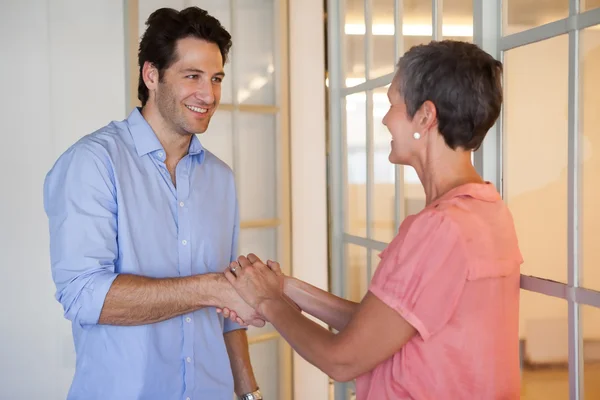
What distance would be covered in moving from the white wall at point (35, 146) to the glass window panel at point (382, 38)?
1621 millimetres

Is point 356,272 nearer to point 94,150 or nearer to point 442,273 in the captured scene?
point 94,150

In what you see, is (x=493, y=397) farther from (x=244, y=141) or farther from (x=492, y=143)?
(x=244, y=141)

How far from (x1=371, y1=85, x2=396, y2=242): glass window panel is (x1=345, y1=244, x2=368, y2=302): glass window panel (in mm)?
153

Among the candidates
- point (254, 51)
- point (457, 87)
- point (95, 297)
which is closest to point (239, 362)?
point (95, 297)

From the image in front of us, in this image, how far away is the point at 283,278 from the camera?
186 centimetres

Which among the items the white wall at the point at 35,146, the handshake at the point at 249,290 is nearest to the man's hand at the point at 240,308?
the handshake at the point at 249,290

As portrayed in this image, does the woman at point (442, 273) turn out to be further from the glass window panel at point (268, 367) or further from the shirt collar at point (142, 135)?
the glass window panel at point (268, 367)

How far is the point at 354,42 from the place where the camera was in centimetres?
271

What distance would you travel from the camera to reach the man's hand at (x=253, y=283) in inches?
69.6

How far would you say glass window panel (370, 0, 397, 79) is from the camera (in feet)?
7.68

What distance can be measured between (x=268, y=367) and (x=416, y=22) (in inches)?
77.7

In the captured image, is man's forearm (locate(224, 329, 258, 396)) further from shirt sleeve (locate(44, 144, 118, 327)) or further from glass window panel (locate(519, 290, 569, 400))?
glass window panel (locate(519, 290, 569, 400))

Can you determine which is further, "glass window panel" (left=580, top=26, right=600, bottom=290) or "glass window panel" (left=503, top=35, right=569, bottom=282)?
"glass window panel" (left=503, top=35, right=569, bottom=282)

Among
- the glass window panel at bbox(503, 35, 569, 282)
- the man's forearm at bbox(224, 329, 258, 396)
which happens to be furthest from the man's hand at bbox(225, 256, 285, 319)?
the glass window panel at bbox(503, 35, 569, 282)
